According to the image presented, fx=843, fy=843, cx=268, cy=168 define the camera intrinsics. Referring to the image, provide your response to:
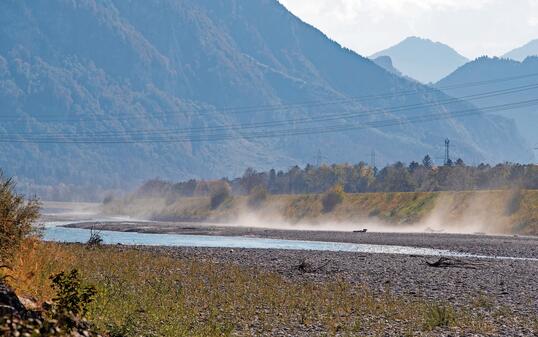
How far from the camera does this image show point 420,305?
32250mm

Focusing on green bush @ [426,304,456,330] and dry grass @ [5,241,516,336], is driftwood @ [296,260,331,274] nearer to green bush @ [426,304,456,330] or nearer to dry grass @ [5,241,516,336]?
dry grass @ [5,241,516,336]

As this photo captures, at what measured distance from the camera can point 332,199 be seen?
161125 millimetres

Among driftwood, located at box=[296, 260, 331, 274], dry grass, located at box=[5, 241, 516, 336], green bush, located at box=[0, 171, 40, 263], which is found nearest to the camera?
dry grass, located at box=[5, 241, 516, 336]

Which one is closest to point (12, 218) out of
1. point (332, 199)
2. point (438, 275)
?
point (438, 275)

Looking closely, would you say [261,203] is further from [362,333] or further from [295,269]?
[362,333]

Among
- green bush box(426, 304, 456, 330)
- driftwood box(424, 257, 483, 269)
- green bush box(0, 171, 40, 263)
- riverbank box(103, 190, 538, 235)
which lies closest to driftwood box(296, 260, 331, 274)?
driftwood box(424, 257, 483, 269)

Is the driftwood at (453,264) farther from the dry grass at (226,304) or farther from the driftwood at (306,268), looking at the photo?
the dry grass at (226,304)

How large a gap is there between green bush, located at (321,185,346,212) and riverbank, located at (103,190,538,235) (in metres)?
0.60

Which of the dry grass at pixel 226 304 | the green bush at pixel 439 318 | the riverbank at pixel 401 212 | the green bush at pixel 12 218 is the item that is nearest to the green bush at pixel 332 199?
the riverbank at pixel 401 212

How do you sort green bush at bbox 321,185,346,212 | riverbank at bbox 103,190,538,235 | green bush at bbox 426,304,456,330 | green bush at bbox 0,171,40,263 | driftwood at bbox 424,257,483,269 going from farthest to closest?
green bush at bbox 321,185,346,212, riverbank at bbox 103,190,538,235, driftwood at bbox 424,257,483,269, green bush at bbox 0,171,40,263, green bush at bbox 426,304,456,330

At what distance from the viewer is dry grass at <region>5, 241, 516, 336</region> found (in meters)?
26.4

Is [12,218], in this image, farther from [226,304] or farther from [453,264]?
[453,264]

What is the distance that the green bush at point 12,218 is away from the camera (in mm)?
29938

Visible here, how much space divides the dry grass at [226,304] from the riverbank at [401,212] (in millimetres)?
71272
